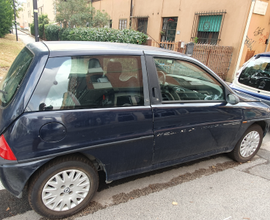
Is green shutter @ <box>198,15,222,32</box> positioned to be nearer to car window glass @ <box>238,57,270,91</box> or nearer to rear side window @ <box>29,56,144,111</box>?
car window glass @ <box>238,57,270,91</box>

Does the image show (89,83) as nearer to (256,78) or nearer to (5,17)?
(256,78)

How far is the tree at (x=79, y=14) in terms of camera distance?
1460cm

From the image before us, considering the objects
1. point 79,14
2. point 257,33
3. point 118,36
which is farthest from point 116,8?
point 257,33

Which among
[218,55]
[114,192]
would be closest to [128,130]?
[114,192]

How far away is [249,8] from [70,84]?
9723 millimetres

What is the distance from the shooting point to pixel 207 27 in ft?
35.2

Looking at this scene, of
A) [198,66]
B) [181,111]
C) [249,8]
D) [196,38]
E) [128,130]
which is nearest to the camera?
[128,130]

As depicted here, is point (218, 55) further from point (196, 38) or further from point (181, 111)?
point (181, 111)

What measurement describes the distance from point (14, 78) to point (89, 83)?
29.7 inches

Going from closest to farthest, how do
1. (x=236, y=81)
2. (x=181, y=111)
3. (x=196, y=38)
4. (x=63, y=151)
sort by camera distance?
(x=63, y=151) < (x=181, y=111) < (x=236, y=81) < (x=196, y=38)

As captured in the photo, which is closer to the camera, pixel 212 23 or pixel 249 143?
pixel 249 143

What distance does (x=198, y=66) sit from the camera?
9.05 ft

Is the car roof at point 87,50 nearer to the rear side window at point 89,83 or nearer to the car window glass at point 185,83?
the rear side window at point 89,83

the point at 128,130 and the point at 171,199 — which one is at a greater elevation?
the point at 128,130
